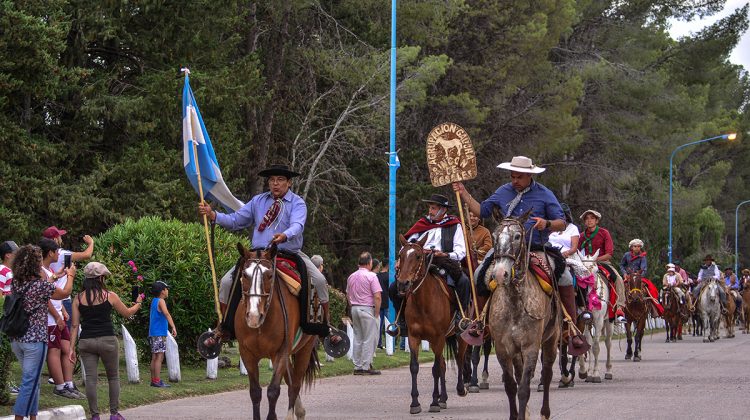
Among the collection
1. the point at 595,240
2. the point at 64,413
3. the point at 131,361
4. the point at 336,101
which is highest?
the point at 336,101

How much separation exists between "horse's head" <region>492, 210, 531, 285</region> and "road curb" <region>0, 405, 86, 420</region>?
5.57 m

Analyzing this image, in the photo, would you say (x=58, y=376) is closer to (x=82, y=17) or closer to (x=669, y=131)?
(x=82, y=17)

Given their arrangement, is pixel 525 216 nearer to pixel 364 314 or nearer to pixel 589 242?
pixel 589 242

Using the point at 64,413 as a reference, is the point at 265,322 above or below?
above

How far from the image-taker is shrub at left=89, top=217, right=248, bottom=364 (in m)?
21.7

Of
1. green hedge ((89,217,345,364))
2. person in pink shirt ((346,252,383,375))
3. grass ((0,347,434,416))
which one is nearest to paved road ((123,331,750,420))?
grass ((0,347,434,416))

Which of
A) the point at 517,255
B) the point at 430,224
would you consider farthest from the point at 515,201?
the point at 430,224

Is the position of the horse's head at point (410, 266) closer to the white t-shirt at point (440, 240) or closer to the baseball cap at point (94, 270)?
the white t-shirt at point (440, 240)

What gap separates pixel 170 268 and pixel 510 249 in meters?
10.7

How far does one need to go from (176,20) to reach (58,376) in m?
18.9

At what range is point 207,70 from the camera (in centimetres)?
3547

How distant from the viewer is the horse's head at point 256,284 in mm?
12633

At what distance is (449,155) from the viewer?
1647 centimetres

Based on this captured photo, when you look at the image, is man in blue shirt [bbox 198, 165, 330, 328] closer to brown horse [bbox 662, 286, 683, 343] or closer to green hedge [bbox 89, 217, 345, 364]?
green hedge [bbox 89, 217, 345, 364]
